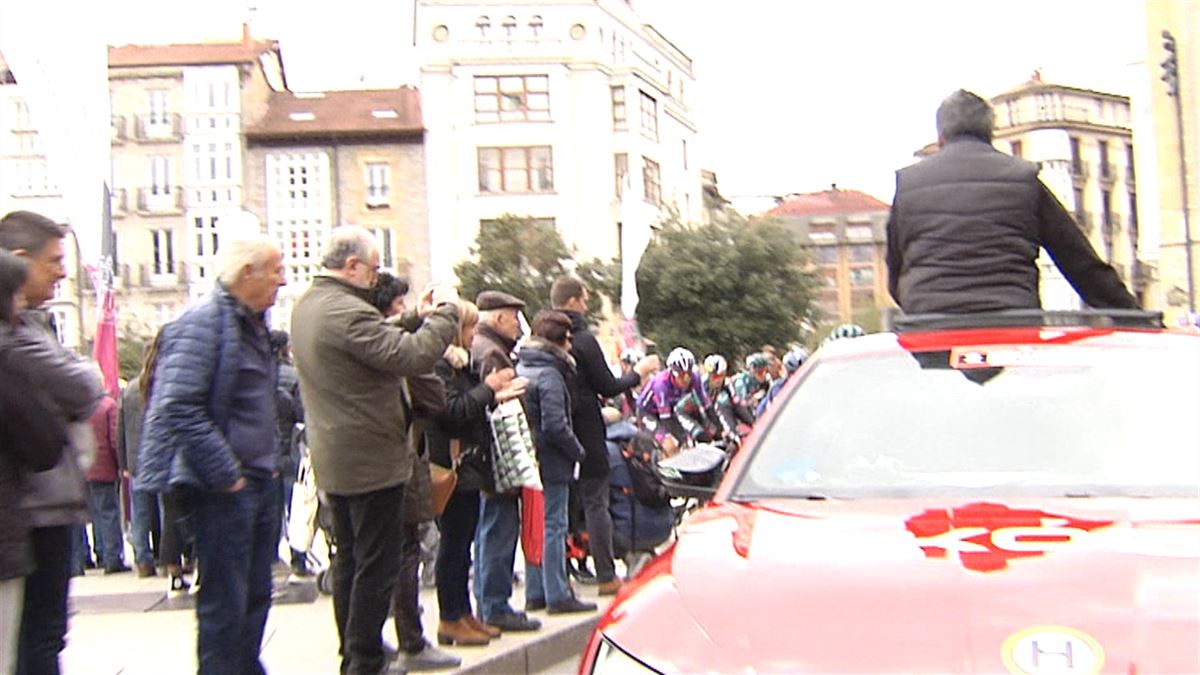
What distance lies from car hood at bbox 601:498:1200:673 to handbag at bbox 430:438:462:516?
3.59 m

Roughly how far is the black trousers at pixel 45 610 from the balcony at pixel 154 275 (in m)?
59.7

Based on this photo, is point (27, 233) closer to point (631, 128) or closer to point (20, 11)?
point (20, 11)

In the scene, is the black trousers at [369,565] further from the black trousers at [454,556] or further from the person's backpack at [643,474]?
the person's backpack at [643,474]

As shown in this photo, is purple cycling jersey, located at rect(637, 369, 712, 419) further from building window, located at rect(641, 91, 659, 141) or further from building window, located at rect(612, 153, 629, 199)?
building window, located at rect(641, 91, 659, 141)

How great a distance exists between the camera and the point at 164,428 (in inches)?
220

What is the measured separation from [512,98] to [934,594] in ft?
196

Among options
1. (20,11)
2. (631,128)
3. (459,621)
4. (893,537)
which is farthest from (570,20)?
(893,537)

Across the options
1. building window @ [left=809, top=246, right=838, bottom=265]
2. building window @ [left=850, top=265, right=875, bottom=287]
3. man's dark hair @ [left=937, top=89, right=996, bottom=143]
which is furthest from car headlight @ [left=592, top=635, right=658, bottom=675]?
building window @ [left=850, top=265, right=875, bottom=287]

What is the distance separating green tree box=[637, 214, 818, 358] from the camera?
5375 cm

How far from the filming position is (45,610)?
5.07m

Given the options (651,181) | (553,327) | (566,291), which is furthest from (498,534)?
(651,181)

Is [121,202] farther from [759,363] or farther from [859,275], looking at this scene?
[859,275]

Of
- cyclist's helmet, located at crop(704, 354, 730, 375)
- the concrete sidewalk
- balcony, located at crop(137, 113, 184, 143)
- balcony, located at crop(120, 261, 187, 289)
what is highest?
balcony, located at crop(137, 113, 184, 143)

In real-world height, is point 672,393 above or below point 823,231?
below
